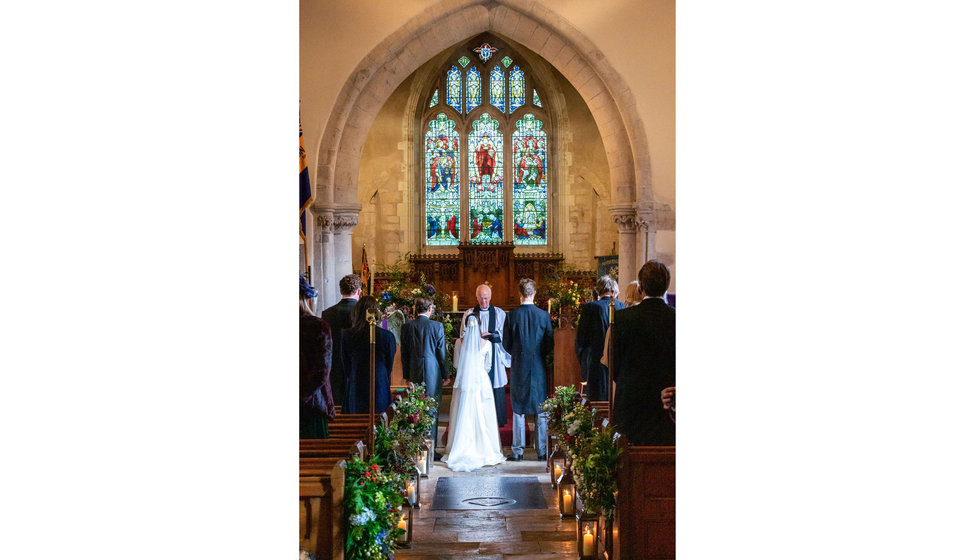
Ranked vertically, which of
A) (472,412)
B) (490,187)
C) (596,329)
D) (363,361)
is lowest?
(472,412)

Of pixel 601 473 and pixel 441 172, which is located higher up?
pixel 441 172

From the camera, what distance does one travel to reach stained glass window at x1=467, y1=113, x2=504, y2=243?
16.2 metres

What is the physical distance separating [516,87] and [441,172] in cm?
219

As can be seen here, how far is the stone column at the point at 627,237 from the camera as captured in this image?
9.92 metres

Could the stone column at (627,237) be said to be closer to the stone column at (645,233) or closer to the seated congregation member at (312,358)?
the stone column at (645,233)

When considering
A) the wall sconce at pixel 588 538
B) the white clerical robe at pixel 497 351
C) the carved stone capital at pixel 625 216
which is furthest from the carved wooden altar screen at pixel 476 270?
the wall sconce at pixel 588 538

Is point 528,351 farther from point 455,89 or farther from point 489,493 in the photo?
point 455,89

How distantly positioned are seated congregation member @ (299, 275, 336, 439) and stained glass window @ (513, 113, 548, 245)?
12.1 meters

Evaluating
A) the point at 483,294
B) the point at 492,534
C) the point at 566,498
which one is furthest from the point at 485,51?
the point at 492,534

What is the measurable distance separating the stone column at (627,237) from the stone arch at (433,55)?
0.5 inches

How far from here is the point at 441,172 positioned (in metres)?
16.2

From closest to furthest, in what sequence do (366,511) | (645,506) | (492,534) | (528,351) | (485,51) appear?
(366,511)
(645,506)
(492,534)
(528,351)
(485,51)

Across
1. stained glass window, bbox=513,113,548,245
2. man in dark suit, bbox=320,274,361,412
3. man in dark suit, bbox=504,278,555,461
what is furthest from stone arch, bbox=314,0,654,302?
stained glass window, bbox=513,113,548,245
